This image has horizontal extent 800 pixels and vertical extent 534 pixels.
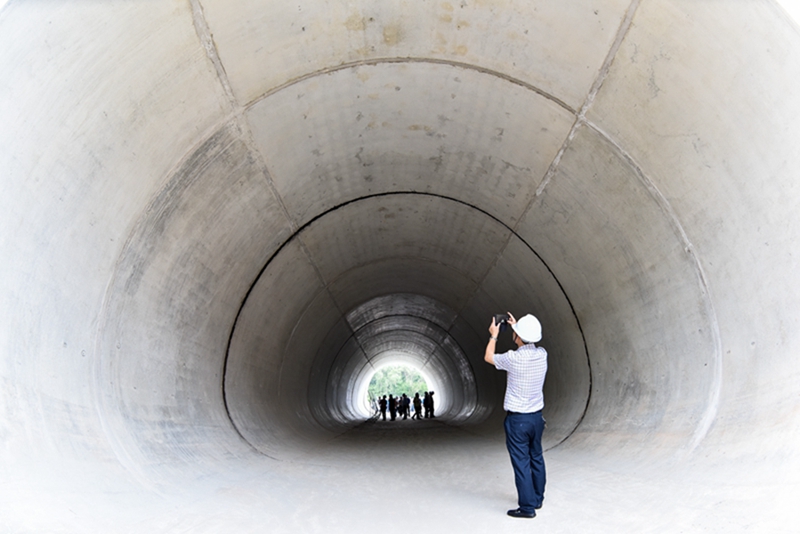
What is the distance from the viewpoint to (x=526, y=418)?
15.1 ft

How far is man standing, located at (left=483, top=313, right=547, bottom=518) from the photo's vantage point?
4457 mm

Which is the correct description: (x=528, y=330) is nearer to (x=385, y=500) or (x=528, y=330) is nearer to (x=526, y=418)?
(x=526, y=418)

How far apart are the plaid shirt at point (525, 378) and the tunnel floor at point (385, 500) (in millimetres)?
784

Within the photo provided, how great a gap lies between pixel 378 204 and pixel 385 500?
4.10 metres

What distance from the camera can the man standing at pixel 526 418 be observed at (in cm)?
446

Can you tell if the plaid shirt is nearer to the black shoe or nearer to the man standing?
the man standing

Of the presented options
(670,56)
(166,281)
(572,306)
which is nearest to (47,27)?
(166,281)

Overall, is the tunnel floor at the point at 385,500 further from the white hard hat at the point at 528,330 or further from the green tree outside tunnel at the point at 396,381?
the green tree outside tunnel at the point at 396,381

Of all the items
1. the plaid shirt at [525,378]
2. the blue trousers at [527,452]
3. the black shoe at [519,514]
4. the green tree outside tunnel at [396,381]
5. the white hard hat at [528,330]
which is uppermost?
Answer: the green tree outside tunnel at [396,381]

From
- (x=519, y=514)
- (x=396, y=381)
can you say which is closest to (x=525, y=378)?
(x=519, y=514)

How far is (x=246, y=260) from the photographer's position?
716 centimetres

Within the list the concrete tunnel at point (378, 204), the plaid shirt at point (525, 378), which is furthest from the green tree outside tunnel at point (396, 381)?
the plaid shirt at point (525, 378)

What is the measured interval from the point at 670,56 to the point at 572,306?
165 inches

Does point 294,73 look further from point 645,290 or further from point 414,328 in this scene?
point 414,328
